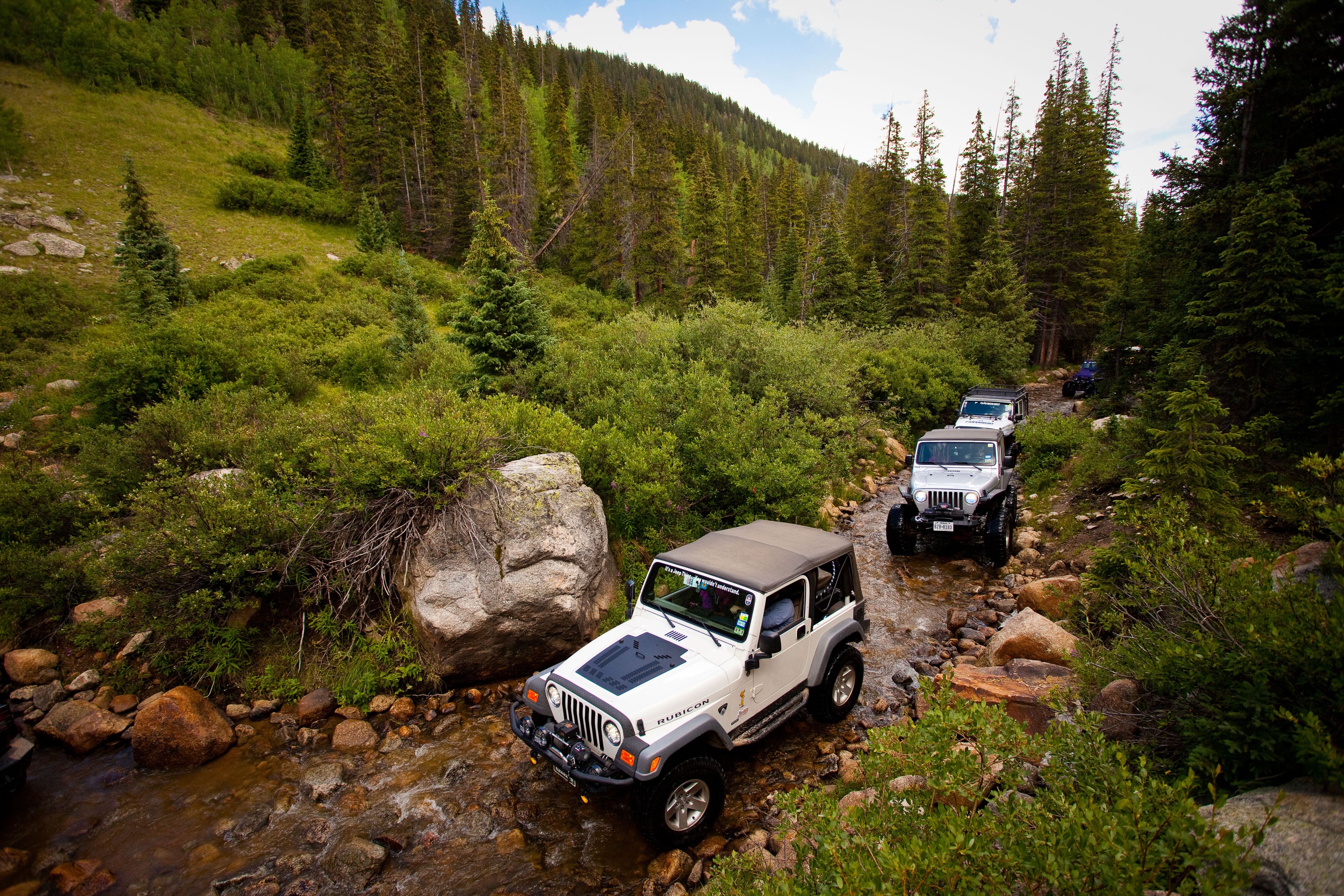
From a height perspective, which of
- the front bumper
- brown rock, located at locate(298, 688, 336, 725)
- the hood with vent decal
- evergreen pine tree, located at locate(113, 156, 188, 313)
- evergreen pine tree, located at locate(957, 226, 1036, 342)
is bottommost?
brown rock, located at locate(298, 688, 336, 725)

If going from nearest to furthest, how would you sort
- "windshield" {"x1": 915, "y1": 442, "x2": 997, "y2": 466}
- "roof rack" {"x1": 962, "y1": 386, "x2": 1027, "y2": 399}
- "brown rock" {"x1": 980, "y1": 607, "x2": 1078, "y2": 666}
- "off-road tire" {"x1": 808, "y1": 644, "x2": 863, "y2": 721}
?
1. "off-road tire" {"x1": 808, "y1": 644, "x2": 863, "y2": 721}
2. "brown rock" {"x1": 980, "y1": 607, "x2": 1078, "y2": 666}
3. "windshield" {"x1": 915, "y1": 442, "x2": 997, "y2": 466}
4. "roof rack" {"x1": 962, "y1": 386, "x2": 1027, "y2": 399}

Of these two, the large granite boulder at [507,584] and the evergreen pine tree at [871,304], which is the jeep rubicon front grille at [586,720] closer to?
the large granite boulder at [507,584]

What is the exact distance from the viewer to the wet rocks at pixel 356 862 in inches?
179

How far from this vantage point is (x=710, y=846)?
4.77 meters

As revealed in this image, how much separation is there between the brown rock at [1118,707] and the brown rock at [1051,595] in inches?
129

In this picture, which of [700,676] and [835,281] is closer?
[700,676]

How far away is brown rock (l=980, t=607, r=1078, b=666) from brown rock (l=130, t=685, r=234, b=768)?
9.20 metres

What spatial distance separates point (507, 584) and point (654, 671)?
3148 mm

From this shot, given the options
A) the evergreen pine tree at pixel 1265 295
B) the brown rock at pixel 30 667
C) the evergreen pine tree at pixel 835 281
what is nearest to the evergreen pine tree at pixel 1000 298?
the evergreen pine tree at pixel 835 281

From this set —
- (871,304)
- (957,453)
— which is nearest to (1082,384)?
(871,304)

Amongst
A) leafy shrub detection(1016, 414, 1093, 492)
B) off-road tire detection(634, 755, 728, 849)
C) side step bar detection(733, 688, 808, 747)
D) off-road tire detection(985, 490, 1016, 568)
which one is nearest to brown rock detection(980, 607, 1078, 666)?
side step bar detection(733, 688, 808, 747)

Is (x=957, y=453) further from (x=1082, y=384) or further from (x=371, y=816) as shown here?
(x=1082, y=384)

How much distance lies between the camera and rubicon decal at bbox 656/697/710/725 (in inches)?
177

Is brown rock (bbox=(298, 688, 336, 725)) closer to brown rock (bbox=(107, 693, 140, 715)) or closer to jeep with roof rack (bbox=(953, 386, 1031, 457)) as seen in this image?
brown rock (bbox=(107, 693, 140, 715))
